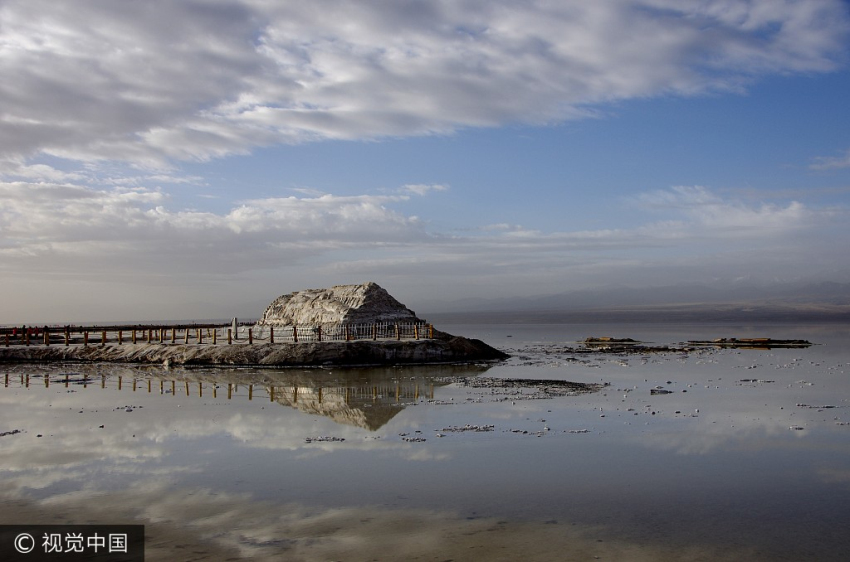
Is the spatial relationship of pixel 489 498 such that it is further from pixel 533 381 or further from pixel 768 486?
pixel 533 381

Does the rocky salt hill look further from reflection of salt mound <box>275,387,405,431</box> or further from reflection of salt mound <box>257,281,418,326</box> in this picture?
reflection of salt mound <box>275,387,405,431</box>

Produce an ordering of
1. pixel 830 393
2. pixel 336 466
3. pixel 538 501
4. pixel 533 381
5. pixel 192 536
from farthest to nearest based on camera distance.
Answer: pixel 533 381, pixel 830 393, pixel 336 466, pixel 538 501, pixel 192 536

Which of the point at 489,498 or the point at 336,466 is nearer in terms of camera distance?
the point at 489,498

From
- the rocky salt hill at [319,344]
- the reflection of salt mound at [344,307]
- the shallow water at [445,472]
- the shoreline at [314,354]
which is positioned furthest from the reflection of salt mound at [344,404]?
the reflection of salt mound at [344,307]

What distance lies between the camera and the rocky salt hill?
1501 inches

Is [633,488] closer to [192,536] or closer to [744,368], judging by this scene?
[192,536]

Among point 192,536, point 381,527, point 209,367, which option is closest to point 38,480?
point 192,536

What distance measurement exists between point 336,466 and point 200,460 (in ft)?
9.40

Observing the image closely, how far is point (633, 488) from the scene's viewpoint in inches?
436

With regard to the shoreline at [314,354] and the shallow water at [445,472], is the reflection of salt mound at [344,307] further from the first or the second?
the shallow water at [445,472]

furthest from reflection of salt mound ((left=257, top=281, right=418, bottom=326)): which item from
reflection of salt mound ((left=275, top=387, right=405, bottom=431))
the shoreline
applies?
reflection of salt mound ((left=275, top=387, right=405, bottom=431))

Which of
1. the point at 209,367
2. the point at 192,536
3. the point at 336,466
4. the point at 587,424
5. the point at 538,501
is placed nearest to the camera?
the point at 192,536

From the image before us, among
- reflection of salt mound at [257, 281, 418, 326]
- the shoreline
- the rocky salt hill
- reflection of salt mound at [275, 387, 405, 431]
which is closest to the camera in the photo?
reflection of salt mound at [275, 387, 405, 431]

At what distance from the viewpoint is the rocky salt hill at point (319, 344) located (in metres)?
38.1
